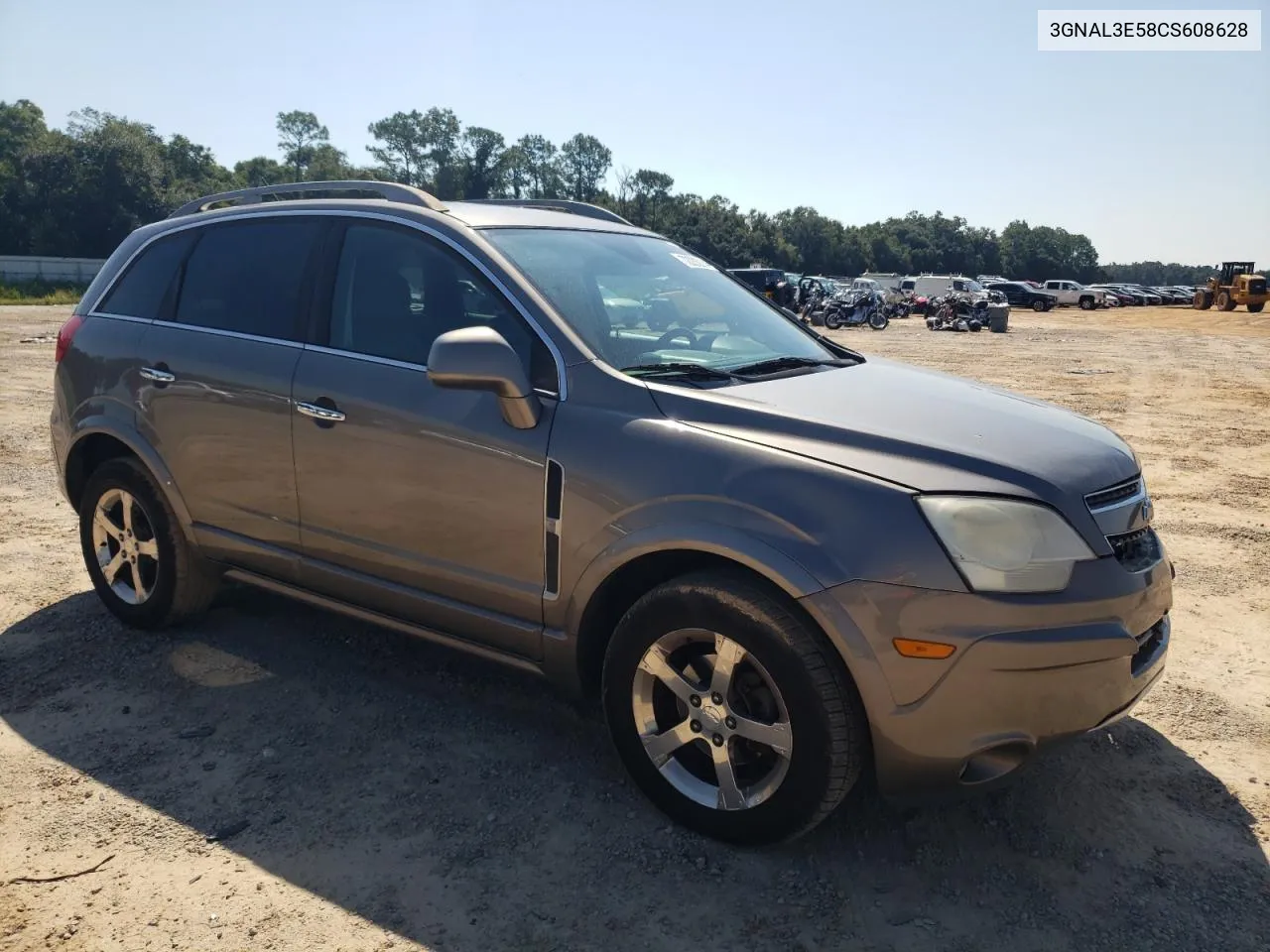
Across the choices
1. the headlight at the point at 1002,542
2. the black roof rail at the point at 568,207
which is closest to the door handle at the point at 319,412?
the black roof rail at the point at 568,207

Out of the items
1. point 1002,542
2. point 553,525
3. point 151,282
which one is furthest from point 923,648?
point 151,282

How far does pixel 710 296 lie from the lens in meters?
3.76

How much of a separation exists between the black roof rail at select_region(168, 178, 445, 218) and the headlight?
6.99ft

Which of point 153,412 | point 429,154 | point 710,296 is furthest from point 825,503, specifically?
point 429,154

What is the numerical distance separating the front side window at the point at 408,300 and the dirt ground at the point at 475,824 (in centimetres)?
127

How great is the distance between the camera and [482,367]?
279cm

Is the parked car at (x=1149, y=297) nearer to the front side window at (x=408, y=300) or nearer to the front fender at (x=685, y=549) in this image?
the front side window at (x=408, y=300)

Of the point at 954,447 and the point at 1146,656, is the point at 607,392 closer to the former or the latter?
the point at 954,447

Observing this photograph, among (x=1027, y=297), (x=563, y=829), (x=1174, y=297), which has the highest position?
(x=1174, y=297)

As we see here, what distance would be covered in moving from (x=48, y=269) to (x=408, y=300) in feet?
195

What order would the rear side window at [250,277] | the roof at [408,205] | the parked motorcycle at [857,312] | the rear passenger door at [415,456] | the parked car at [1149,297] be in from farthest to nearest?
the parked car at [1149,297], the parked motorcycle at [857,312], the rear side window at [250,277], the roof at [408,205], the rear passenger door at [415,456]

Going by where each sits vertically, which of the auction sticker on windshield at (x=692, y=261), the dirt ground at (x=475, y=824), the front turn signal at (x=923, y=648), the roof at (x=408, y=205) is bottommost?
the dirt ground at (x=475, y=824)

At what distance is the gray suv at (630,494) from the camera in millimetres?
2381

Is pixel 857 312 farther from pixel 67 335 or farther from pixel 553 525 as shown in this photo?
pixel 553 525
